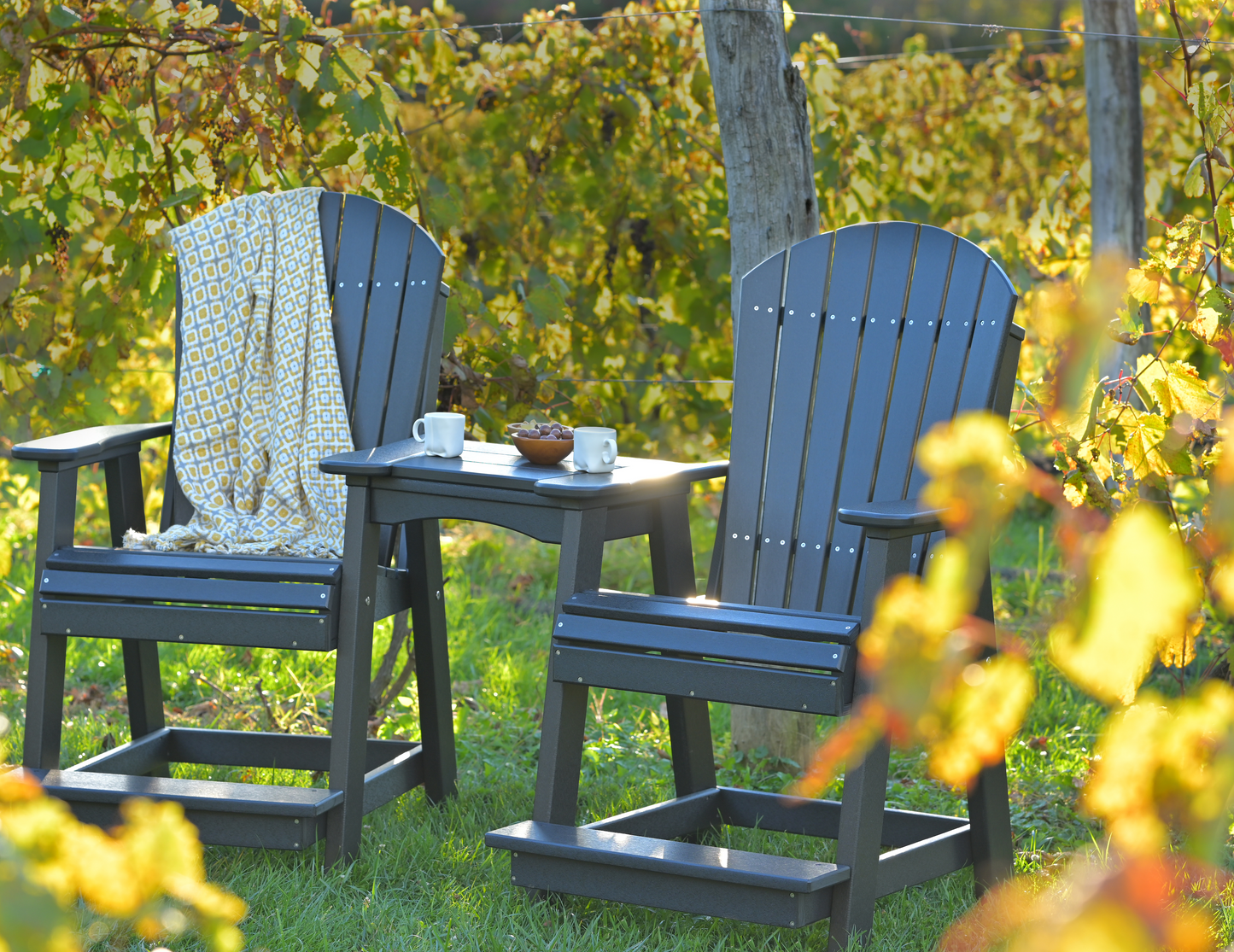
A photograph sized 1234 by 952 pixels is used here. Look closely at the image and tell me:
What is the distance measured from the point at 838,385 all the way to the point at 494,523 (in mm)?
682

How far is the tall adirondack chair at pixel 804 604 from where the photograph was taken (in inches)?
69.0

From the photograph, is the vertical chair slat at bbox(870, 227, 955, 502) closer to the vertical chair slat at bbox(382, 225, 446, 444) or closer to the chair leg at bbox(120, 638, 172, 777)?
the vertical chair slat at bbox(382, 225, 446, 444)

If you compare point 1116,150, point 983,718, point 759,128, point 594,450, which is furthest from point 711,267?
point 983,718

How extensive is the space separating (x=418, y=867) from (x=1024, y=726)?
1437 mm

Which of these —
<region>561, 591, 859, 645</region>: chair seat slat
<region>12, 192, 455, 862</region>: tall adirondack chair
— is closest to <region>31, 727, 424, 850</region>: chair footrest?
<region>12, 192, 455, 862</region>: tall adirondack chair

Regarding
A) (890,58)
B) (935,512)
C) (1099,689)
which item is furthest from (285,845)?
(890,58)

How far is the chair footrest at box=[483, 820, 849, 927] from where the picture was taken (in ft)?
5.68

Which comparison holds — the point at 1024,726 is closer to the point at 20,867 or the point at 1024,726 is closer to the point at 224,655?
the point at 224,655

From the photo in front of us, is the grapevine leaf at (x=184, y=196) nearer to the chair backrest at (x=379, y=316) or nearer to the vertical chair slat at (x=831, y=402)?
the chair backrest at (x=379, y=316)

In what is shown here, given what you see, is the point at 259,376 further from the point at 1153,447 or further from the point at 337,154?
the point at 1153,447

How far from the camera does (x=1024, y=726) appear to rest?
284 cm

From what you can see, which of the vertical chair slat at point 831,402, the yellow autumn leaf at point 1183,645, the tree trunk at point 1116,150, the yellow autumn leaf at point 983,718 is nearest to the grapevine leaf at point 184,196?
the vertical chair slat at point 831,402

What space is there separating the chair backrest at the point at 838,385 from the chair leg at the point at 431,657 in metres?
0.52

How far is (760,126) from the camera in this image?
2.51 meters
